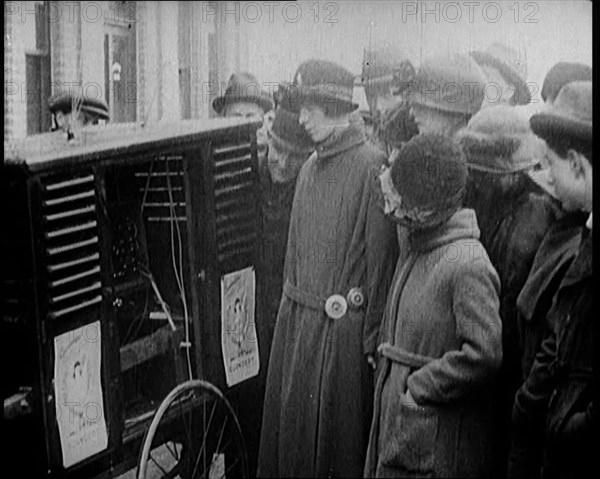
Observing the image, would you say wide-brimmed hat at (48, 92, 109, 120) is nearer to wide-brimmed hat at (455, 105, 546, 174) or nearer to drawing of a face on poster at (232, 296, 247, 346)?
drawing of a face on poster at (232, 296, 247, 346)

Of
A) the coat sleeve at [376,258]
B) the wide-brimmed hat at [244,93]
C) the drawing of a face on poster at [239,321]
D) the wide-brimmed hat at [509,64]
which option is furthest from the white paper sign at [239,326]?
the wide-brimmed hat at [509,64]

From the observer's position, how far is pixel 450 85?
2.08m

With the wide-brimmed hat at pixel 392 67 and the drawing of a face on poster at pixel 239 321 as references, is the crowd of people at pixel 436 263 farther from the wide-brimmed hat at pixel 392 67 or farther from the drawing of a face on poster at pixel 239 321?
the drawing of a face on poster at pixel 239 321

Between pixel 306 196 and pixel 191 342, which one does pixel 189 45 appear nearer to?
pixel 306 196

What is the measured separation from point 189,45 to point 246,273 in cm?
55

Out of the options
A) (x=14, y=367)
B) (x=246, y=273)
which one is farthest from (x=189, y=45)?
(x=14, y=367)

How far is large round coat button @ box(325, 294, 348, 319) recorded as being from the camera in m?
2.15

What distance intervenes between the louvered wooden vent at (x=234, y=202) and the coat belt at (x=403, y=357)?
15.4 inches

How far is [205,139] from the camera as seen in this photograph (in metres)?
2.20

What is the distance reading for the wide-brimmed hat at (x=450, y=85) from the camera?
207 centimetres

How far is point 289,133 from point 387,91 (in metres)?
0.24

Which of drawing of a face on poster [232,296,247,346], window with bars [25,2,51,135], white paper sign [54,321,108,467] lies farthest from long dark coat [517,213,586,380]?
window with bars [25,2,51,135]

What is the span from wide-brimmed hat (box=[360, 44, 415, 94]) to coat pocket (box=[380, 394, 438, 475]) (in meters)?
0.70

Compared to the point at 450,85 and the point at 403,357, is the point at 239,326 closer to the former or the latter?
the point at 403,357
